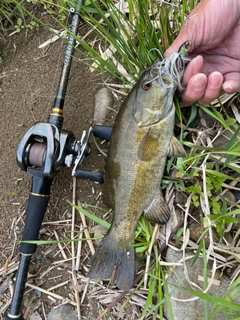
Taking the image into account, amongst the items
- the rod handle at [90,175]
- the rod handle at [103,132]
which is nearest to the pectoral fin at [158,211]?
the rod handle at [90,175]

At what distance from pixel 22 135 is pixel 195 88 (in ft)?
5.07

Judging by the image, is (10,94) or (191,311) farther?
(10,94)

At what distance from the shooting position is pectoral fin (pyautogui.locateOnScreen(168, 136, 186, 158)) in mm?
2514

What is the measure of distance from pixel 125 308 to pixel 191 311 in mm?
517

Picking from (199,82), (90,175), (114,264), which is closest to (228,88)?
(199,82)

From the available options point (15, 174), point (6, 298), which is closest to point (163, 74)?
point (15, 174)

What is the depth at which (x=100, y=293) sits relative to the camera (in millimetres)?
2844

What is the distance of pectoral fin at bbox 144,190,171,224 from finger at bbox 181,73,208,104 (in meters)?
0.73

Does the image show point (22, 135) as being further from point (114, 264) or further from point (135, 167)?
point (114, 264)

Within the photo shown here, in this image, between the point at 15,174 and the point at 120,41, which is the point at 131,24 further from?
the point at 15,174

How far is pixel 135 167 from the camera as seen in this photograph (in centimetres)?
255

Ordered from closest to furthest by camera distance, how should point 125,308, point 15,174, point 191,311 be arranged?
point 191,311
point 125,308
point 15,174

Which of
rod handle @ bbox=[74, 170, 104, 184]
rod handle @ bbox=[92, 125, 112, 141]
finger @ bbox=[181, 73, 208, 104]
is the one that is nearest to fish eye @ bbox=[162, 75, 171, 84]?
finger @ bbox=[181, 73, 208, 104]

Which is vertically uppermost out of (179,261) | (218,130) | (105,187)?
(218,130)
